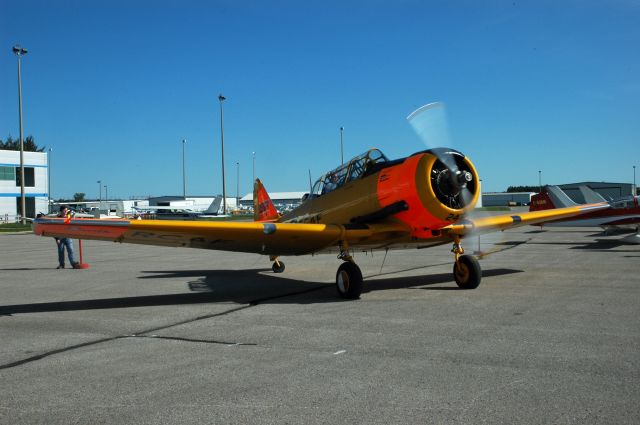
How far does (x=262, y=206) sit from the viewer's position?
1531 cm

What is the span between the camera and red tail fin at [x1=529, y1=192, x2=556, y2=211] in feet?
79.7

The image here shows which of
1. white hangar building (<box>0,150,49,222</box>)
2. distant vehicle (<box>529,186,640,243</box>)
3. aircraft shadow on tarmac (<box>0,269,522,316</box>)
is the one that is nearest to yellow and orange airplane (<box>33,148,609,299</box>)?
aircraft shadow on tarmac (<box>0,269,522,316</box>)

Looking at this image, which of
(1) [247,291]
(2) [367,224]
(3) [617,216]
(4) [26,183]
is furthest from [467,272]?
(4) [26,183]

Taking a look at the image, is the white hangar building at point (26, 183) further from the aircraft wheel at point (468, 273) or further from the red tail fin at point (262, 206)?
the aircraft wheel at point (468, 273)

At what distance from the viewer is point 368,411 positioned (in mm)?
3637

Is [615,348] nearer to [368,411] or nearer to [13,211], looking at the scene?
[368,411]

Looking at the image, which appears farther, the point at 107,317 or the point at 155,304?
the point at 155,304

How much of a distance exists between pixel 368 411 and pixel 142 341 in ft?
11.3

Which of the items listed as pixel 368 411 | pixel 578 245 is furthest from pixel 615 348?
pixel 578 245

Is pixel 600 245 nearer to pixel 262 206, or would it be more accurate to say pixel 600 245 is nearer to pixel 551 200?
pixel 551 200

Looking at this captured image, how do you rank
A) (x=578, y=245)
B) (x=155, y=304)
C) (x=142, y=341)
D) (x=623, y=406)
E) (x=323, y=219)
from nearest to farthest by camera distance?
1. (x=623, y=406)
2. (x=142, y=341)
3. (x=155, y=304)
4. (x=323, y=219)
5. (x=578, y=245)

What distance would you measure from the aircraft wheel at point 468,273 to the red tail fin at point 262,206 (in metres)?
6.24

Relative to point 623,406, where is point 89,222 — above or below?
above

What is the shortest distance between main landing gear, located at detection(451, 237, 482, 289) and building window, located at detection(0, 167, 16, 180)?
69499 millimetres
